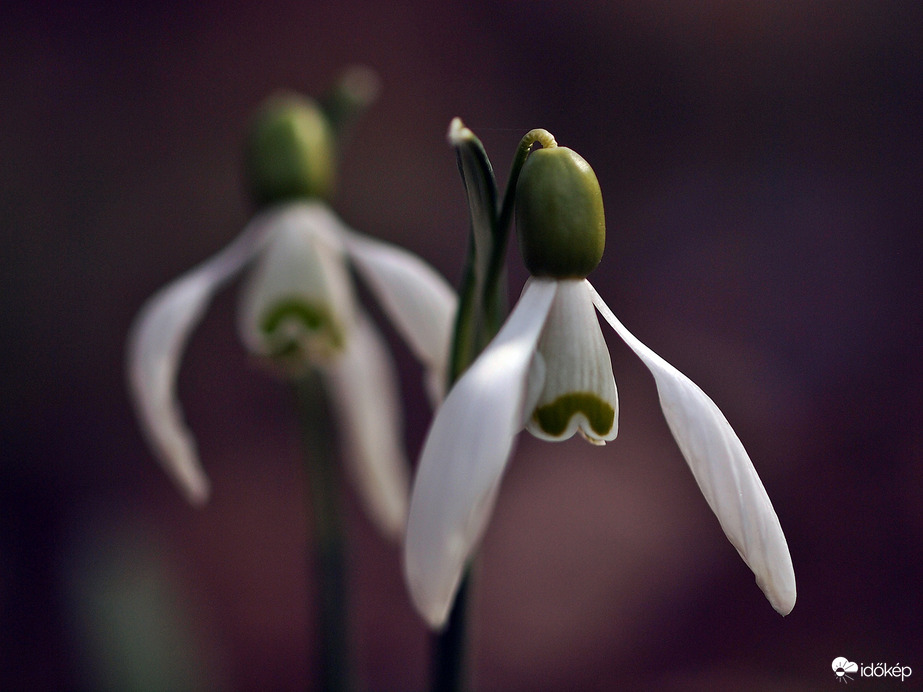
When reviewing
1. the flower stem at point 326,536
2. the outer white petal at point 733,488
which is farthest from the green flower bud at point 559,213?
the flower stem at point 326,536

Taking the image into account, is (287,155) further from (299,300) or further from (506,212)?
(506,212)

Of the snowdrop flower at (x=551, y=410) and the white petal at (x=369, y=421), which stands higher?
the snowdrop flower at (x=551, y=410)

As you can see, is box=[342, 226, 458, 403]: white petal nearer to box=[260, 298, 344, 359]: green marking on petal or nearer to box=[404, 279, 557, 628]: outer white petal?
box=[260, 298, 344, 359]: green marking on petal

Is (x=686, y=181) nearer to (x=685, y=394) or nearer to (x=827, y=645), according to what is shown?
(x=827, y=645)

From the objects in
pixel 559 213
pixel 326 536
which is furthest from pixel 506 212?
pixel 326 536

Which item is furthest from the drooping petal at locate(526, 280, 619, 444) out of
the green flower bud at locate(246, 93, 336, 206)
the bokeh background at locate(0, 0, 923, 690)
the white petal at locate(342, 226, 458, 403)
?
the bokeh background at locate(0, 0, 923, 690)

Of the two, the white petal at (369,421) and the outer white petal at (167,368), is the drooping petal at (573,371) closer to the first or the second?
the outer white petal at (167,368)
